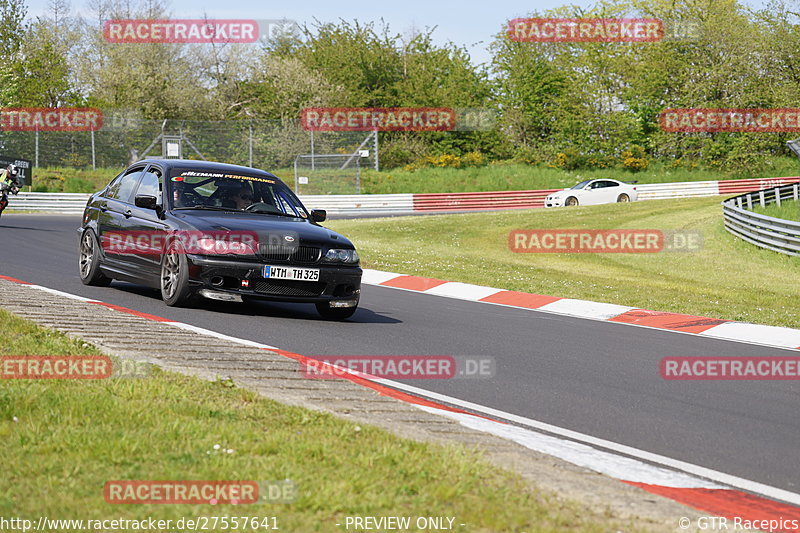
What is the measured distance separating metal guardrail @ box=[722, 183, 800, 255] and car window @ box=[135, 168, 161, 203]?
16494 millimetres

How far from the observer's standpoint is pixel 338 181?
46344 mm

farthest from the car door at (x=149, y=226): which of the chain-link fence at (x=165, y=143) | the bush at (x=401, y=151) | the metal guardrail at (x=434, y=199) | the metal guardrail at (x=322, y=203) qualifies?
the bush at (x=401, y=151)

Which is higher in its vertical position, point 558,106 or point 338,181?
point 558,106

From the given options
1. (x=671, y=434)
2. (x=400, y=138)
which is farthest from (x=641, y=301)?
(x=400, y=138)

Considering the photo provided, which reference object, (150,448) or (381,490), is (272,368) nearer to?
(150,448)

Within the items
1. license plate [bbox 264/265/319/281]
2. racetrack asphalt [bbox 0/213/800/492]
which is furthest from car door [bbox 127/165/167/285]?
license plate [bbox 264/265/319/281]

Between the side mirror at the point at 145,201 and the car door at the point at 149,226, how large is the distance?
11 centimetres

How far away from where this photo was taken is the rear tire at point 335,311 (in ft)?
35.4

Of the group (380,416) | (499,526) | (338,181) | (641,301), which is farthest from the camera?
(338,181)

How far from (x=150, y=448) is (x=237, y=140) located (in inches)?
1564

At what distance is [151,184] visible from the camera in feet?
38.0

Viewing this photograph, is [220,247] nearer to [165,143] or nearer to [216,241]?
[216,241]

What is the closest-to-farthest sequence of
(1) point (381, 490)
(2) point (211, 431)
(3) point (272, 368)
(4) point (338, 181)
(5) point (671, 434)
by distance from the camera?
1. (1) point (381, 490)
2. (2) point (211, 431)
3. (5) point (671, 434)
4. (3) point (272, 368)
5. (4) point (338, 181)

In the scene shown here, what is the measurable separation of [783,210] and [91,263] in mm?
23460
